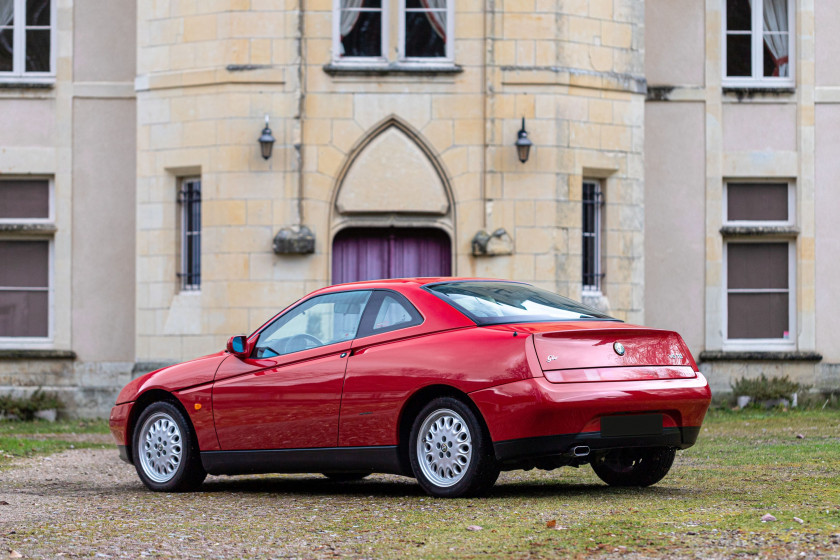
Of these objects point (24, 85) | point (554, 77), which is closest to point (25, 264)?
point (24, 85)

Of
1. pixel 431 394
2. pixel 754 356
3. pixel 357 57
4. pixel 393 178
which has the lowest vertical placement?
pixel 754 356

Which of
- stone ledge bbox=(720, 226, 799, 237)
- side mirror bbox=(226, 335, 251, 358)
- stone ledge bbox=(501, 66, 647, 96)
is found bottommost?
side mirror bbox=(226, 335, 251, 358)

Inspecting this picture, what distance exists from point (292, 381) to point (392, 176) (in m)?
8.10

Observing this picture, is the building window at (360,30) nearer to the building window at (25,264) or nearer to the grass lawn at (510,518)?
the building window at (25,264)

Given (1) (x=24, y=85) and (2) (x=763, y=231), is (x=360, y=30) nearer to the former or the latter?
(1) (x=24, y=85)

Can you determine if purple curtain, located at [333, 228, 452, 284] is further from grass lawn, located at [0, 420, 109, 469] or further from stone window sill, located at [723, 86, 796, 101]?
stone window sill, located at [723, 86, 796, 101]

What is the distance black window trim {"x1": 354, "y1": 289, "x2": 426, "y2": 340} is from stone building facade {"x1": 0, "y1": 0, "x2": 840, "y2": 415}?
25.5ft

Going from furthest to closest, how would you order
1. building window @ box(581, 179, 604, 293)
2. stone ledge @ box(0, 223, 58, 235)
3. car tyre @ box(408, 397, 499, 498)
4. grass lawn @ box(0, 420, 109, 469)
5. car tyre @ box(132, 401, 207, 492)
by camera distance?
1. stone ledge @ box(0, 223, 58, 235)
2. building window @ box(581, 179, 604, 293)
3. grass lawn @ box(0, 420, 109, 469)
4. car tyre @ box(132, 401, 207, 492)
5. car tyre @ box(408, 397, 499, 498)

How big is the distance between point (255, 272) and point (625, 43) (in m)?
5.60

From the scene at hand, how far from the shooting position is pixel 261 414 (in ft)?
28.3

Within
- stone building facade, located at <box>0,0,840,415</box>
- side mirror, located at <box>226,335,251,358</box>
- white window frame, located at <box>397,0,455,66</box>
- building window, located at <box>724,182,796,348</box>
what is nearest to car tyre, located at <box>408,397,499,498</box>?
side mirror, located at <box>226,335,251,358</box>

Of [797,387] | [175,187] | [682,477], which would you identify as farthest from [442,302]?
[797,387]

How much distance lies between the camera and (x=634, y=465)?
27.7 feet

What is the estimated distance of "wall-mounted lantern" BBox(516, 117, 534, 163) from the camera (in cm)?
1598
